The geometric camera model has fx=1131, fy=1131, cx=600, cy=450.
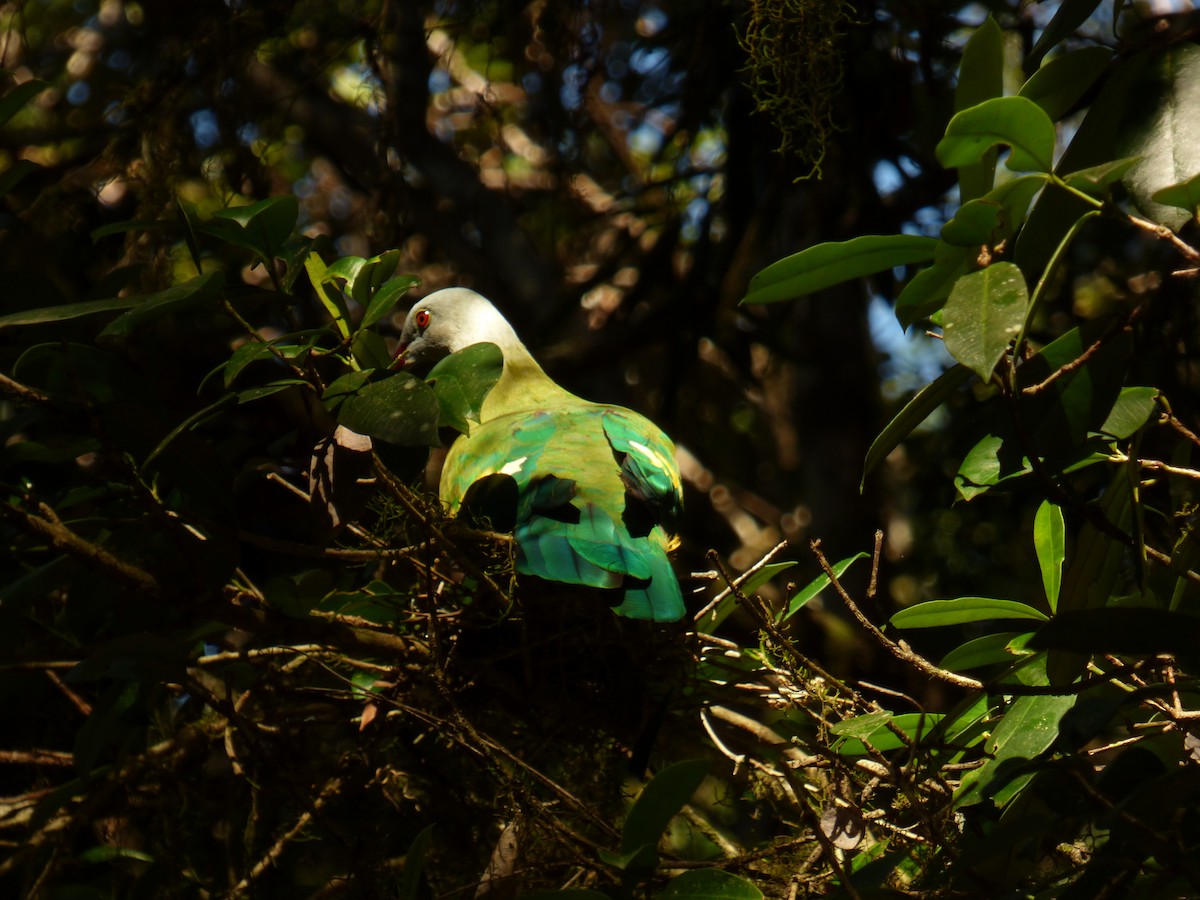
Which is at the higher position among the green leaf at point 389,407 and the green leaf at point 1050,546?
the green leaf at point 389,407

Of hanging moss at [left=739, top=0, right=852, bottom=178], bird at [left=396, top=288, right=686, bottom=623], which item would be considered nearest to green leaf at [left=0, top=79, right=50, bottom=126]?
bird at [left=396, top=288, right=686, bottom=623]

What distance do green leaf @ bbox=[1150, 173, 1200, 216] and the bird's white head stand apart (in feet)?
8.47

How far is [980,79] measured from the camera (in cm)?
149

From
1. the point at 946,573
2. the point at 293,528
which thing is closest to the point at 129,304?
the point at 293,528

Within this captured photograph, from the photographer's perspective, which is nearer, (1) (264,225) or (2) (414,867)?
(2) (414,867)

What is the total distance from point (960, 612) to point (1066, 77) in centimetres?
86

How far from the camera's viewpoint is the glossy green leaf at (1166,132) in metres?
1.38

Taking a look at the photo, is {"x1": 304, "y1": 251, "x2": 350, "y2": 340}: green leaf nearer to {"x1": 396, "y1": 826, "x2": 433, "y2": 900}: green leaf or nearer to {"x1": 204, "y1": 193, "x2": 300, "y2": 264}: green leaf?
{"x1": 204, "y1": 193, "x2": 300, "y2": 264}: green leaf

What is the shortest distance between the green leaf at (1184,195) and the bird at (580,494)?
1.08 meters

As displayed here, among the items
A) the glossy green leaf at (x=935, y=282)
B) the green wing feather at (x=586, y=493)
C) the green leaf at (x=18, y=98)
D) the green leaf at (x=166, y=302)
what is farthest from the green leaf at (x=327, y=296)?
the glossy green leaf at (x=935, y=282)

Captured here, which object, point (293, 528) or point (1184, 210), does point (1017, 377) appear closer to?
point (1184, 210)

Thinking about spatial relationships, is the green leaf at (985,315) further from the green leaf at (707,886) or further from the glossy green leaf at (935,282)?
the green leaf at (707,886)

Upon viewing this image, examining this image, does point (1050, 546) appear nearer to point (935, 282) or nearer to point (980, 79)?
→ point (935, 282)

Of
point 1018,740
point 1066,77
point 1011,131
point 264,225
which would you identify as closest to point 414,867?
point 1018,740
